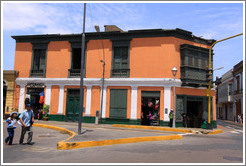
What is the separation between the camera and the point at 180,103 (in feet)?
63.4

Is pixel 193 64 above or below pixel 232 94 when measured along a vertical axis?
above

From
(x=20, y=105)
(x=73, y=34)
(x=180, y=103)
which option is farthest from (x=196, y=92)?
(x=20, y=105)

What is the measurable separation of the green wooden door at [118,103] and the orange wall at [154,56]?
1.80 meters

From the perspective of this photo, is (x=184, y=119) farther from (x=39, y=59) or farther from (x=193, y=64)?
(x=39, y=59)

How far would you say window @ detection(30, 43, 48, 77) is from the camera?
2241 cm

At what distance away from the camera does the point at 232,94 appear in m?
43.1

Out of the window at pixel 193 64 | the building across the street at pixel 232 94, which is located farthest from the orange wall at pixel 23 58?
the building across the street at pixel 232 94

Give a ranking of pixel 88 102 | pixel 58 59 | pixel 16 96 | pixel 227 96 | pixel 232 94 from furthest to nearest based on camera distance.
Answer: pixel 227 96 < pixel 232 94 < pixel 16 96 < pixel 58 59 < pixel 88 102

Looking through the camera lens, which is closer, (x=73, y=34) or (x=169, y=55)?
(x=169, y=55)

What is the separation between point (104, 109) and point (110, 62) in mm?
4180

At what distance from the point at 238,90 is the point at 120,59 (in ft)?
90.9

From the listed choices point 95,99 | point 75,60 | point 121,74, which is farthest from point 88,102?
point 75,60

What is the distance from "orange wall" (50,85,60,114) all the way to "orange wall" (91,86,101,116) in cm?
342

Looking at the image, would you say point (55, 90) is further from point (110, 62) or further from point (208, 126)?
point (208, 126)
